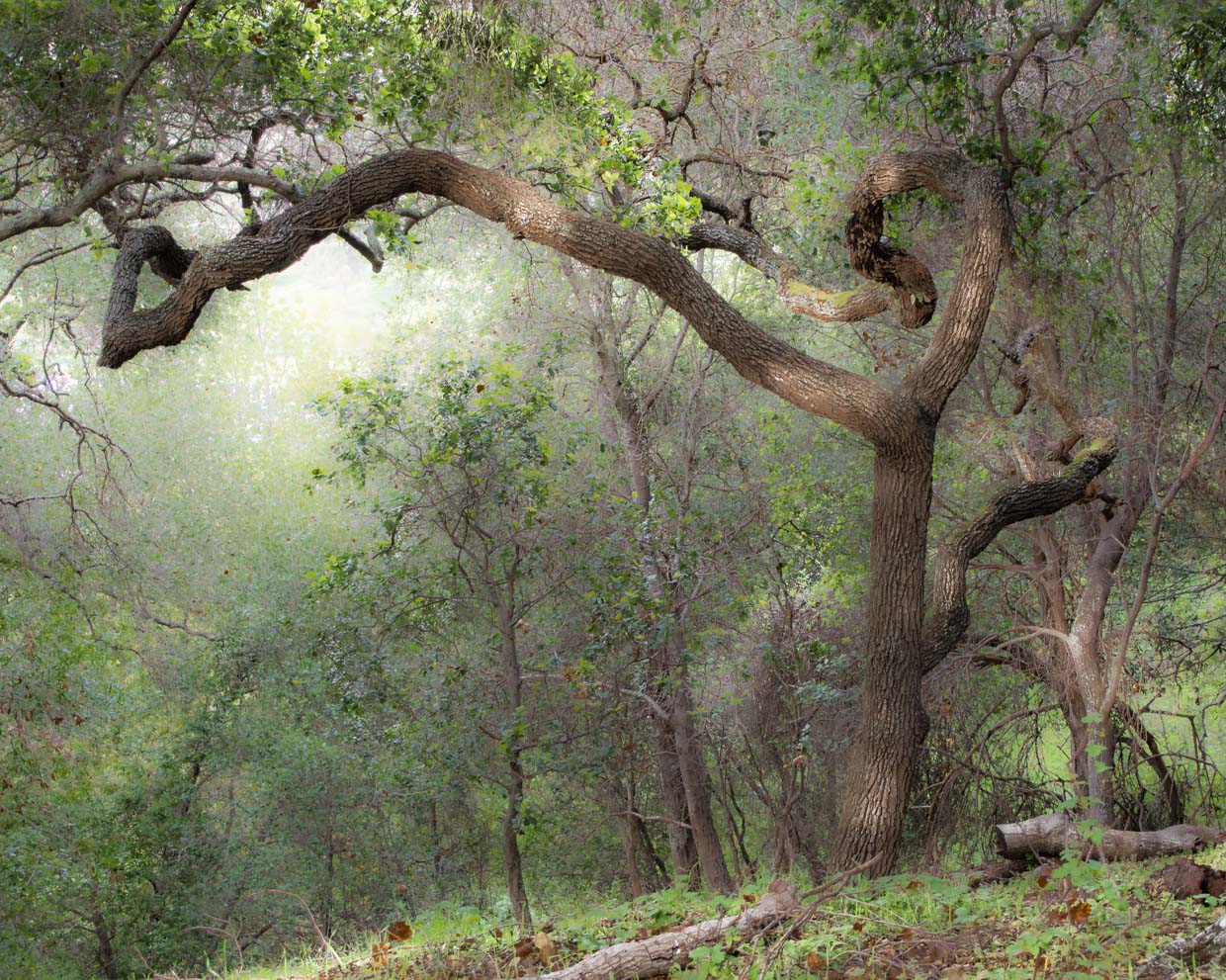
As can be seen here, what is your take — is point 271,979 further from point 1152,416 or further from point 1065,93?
point 1065,93

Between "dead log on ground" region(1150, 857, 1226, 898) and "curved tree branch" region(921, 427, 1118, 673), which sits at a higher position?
"curved tree branch" region(921, 427, 1118, 673)

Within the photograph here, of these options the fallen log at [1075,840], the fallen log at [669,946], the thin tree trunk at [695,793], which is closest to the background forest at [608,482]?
the thin tree trunk at [695,793]

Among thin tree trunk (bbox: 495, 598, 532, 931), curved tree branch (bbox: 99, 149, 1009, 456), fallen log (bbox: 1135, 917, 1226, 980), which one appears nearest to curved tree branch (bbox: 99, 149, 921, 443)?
curved tree branch (bbox: 99, 149, 1009, 456)

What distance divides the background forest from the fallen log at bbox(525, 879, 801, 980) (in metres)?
1.08

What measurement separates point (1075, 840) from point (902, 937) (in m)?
2.57

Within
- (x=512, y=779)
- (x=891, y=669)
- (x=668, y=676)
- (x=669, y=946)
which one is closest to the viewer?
(x=669, y=946)

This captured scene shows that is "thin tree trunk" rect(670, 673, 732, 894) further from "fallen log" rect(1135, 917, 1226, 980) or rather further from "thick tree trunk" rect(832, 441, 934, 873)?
"fallen log" rect(1135, 917, 1226, 980)

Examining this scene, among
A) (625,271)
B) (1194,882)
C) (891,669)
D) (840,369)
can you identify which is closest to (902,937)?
(1194,882)

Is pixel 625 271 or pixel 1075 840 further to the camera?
pixel 625 271

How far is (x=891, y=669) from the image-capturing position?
18.1 feet

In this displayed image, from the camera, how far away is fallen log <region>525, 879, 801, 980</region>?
128 inches

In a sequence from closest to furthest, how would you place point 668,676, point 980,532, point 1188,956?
point 1188,956 < point 980,532 < point 668,676

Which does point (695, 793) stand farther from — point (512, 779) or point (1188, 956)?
point (1188, 956)

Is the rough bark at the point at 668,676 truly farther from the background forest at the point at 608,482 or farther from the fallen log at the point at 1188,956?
the fallen log at the point at 1188,956
